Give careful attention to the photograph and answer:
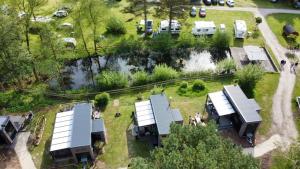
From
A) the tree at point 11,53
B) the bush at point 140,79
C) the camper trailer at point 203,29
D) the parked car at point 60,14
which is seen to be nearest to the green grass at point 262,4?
the camper trailer at point 203,29

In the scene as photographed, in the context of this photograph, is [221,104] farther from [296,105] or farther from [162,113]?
[296,105]

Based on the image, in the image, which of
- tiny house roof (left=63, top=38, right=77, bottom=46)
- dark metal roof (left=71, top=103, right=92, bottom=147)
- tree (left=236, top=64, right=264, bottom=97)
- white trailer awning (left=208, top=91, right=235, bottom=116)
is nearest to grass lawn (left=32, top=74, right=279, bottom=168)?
tree (left=236, top=64, right=264, bottom=97)

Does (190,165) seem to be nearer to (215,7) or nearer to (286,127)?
(286,127)

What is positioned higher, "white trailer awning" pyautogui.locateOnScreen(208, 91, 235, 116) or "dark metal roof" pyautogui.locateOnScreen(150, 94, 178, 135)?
"dark metal roof" pyautogui.locateOnScreen(150, 94, 178, 135)

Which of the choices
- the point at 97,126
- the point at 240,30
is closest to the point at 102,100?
the point at 97,126

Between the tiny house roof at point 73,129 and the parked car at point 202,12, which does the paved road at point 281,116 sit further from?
the tiny house roof at point 73,129

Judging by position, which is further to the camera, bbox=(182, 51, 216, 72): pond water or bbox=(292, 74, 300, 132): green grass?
bbox=(182, 51, 216, 72): pond water

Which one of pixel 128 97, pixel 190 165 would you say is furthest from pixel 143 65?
pixel 190 165

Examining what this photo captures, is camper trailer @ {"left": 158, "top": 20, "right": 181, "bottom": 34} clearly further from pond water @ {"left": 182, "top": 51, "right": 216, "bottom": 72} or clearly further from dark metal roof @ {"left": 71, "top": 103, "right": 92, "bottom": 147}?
dark metal roof @ {"left": 71, "top": 103, "right": 92, "bottom": 147}
